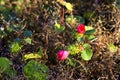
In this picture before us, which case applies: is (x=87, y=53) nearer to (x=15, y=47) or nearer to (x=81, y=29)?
(x=81, y=29)

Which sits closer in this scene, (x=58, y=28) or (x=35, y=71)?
(x=35, y=71)

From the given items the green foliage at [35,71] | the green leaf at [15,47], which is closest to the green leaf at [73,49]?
the green foliage at [35,71]

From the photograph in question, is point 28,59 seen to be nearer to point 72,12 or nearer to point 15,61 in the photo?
point 15,61

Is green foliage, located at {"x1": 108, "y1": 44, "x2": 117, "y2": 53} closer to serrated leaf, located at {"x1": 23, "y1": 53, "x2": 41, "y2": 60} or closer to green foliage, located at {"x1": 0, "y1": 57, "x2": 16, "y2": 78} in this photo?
serrated leaf, located at {"x1": 23, "y1": 53, "x2": 41, "y2": 60}

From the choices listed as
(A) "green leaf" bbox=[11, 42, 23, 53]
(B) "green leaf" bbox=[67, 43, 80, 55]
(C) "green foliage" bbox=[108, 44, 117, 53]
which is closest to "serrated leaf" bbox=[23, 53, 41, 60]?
(A) "green leaf" bbox=[11, 42, 23, 53]

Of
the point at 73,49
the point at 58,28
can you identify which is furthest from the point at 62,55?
the point at 58,28

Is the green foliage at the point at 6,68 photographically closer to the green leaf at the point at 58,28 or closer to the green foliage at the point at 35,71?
the green foliage at the point at 35,71

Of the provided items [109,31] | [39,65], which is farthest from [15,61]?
[109,31]

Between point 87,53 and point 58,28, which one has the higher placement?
point 58,28
